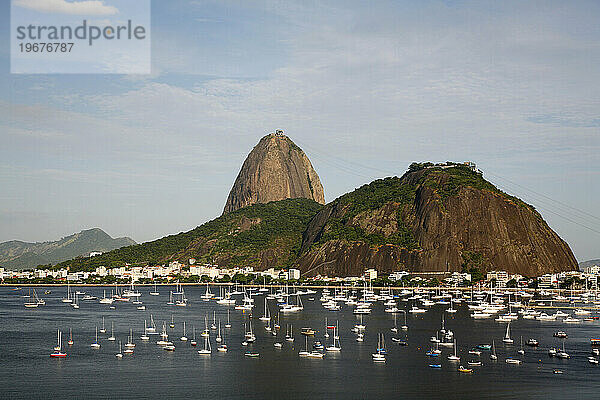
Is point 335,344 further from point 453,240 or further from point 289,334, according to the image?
point 453,240

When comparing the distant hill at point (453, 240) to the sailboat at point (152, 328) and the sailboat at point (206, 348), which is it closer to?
the sailboat at point (152, 328)

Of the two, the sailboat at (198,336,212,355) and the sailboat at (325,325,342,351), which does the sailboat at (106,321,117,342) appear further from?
the sailboat at (325,325,342,351)

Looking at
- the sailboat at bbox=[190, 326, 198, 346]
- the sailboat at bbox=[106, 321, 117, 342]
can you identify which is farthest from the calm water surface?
the sailboat at bbox=[106, 321, 117, 342]

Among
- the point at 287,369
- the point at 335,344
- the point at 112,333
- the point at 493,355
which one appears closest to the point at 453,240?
the point at 335,344

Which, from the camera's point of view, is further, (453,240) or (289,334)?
(453,240)

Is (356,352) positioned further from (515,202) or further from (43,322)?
(515,202)

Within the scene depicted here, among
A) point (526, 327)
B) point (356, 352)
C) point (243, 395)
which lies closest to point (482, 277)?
point (526, 327)
